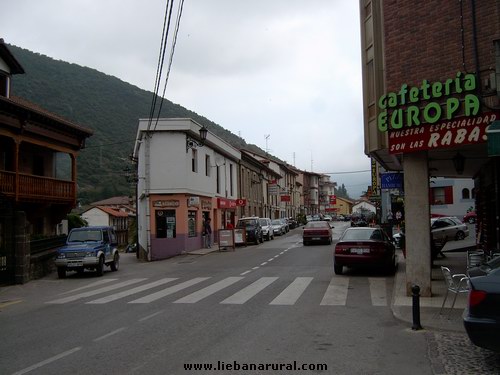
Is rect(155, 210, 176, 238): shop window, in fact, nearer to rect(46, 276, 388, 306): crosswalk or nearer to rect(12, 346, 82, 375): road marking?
rect(46, 276, 388, 306): crosswalk

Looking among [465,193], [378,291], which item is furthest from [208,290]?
[465,193]

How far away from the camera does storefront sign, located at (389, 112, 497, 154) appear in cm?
1046

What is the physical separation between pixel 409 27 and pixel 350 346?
7752 millimetres

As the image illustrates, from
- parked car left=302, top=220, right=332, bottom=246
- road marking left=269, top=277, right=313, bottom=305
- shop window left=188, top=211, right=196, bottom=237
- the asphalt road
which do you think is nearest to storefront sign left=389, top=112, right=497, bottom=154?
the asphalt road

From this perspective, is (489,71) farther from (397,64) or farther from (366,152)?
(366,152)

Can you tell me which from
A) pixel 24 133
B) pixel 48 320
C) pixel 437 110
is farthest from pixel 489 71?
pixel 24 133

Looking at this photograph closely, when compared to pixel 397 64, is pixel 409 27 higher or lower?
higher

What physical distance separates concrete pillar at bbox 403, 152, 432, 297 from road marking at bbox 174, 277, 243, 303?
193 inches

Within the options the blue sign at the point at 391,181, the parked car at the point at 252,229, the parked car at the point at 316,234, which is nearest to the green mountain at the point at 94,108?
the parked car at the point at 252,229

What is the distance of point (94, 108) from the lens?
244ft

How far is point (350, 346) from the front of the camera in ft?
24.2

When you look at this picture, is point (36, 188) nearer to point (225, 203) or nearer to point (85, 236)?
point (85, 236)

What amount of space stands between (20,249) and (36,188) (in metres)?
5.87

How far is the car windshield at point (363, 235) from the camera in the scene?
16172 mm
